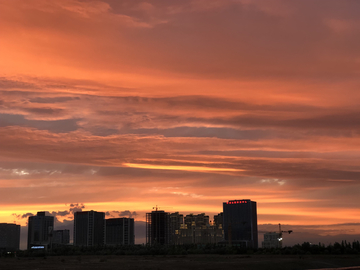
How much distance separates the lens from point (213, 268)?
375 ft

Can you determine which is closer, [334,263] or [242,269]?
[242,269]

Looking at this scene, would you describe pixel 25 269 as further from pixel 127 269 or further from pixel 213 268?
pixel 213 268

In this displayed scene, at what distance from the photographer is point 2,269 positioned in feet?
393

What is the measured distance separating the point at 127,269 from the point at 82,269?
43.4 feet

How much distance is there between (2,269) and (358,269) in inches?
3601

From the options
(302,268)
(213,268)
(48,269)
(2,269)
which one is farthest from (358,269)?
(2,269)

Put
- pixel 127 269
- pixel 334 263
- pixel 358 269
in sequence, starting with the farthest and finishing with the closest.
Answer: pixel 334 263
pixel 127 269
pixel 358 269

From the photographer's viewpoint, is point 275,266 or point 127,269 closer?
point 127,269

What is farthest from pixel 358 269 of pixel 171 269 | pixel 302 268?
pixel 171 269

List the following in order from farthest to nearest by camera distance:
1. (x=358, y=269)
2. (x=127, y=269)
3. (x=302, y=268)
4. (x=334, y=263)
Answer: (x=334, y=263)
(x=302, y=268)
(x=127, y=269)
(x=358, y=269)

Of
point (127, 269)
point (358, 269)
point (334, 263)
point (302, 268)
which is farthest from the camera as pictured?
point (334, 263)

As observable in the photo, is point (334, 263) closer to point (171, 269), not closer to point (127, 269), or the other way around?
point (171, 269)

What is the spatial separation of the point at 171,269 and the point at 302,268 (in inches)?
1434

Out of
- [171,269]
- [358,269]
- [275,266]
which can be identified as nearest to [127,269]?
[171,269]
